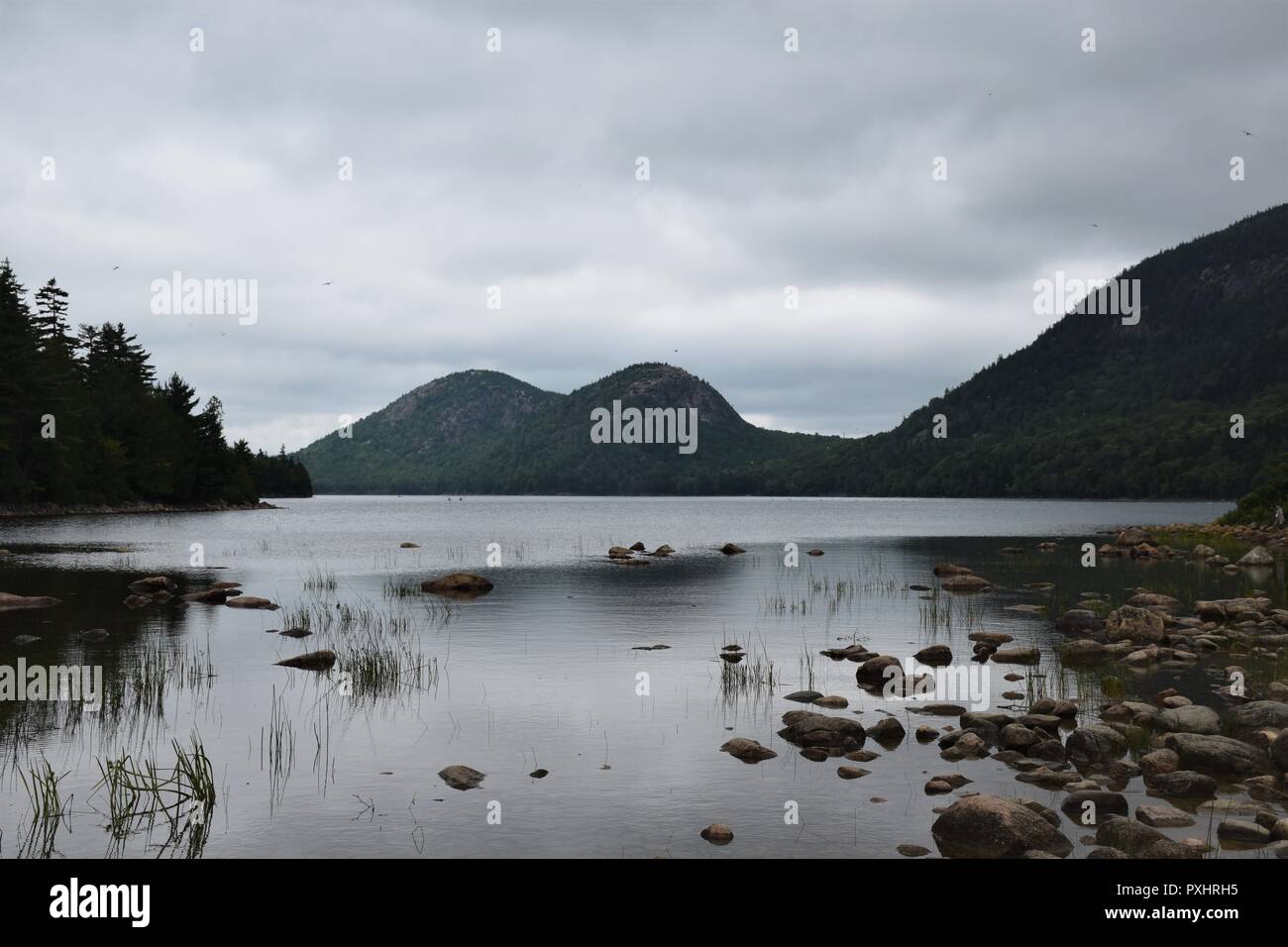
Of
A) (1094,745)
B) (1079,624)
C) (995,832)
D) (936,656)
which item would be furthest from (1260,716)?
(1079,624)

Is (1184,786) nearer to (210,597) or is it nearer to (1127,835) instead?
(1127,835)

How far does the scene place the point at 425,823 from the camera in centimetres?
1309

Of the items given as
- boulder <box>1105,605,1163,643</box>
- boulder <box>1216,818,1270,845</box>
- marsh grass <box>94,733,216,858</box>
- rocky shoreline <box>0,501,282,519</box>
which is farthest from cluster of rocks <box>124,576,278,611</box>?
rocky shoreline <box>0,501,282,519</box>

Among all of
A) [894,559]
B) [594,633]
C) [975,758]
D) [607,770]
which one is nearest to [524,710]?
[607,770]

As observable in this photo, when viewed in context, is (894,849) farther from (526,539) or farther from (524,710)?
(526,539)

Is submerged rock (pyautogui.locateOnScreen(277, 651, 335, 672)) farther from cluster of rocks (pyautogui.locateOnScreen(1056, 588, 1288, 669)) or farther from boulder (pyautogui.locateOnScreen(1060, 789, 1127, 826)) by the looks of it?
cluster of rocks (pyautogui.locateOnScreen(1056, 588, 1288, 669))

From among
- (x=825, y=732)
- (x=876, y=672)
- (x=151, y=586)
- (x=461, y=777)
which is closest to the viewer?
(x=461, y=777)

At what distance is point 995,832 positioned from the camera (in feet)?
39.2

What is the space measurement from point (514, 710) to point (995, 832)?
35.6ft

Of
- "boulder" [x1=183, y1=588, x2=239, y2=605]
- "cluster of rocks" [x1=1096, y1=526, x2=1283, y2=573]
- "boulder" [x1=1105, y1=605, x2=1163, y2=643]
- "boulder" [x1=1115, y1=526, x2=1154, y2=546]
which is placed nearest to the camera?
"boulder" [x1=1105, y1=605, x2=1163, y2=643]

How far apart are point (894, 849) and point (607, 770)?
205 inches

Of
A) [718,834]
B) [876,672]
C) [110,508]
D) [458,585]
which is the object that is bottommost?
[718,834]

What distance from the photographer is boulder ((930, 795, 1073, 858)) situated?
11.8 m

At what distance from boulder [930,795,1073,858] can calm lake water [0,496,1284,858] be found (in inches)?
14.6
